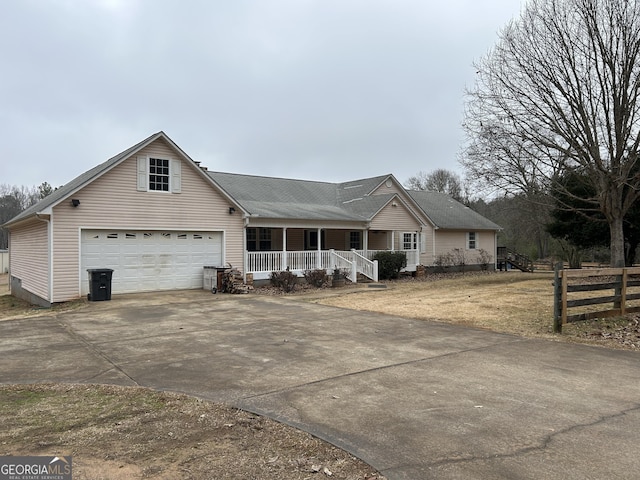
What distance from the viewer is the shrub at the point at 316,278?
19.2m

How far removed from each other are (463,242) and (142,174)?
2149 cm

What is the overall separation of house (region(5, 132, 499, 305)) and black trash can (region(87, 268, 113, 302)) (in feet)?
2.85

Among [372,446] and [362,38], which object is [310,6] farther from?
[372,446]

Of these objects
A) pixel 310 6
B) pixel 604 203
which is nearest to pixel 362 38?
pixel 310 6

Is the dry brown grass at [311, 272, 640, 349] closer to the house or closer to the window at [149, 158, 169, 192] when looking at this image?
the house

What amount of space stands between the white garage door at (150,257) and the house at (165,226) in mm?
34

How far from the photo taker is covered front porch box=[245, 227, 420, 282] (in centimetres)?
1958

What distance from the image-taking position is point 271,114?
27.4 meters

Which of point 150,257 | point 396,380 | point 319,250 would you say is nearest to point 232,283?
point 150,257

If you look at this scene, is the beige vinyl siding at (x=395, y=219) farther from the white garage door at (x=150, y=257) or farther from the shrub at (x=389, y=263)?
the white garage door at (x=150, y=257)

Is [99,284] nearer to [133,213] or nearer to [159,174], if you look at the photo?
[133,213]

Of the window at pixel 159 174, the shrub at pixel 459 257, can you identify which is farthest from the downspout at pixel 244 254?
the shrub at pixel 459 257

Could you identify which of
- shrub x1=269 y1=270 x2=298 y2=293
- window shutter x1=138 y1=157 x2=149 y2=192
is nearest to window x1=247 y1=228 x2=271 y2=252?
shrub x1=269 y1=270 x2=298 y2=293

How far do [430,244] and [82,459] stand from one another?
25776 mm
